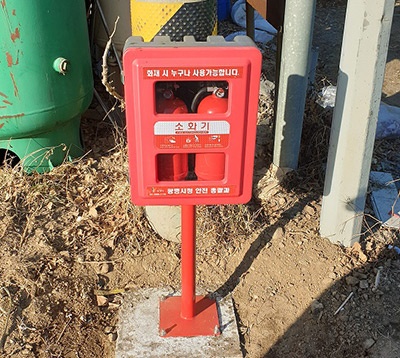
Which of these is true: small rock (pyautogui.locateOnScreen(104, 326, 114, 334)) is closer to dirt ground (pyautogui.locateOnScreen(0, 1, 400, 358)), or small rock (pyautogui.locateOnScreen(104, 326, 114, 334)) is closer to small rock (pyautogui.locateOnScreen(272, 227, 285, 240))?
dirt ground (pyautogui.locateOnScreen(0, 1, 400, 358))

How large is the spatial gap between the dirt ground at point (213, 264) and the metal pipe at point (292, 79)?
20 cm

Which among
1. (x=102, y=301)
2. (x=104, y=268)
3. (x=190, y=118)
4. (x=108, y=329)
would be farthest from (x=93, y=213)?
(x=190, y=118)

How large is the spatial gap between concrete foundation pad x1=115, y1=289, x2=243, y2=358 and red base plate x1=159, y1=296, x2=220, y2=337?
0.03 meters

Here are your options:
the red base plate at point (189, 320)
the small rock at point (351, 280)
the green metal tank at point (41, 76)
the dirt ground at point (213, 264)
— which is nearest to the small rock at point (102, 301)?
the dirt ground at point (213, 264)

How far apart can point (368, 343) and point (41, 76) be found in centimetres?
214

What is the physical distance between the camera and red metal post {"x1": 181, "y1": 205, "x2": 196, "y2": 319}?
2090 mm

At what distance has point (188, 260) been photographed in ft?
7.18

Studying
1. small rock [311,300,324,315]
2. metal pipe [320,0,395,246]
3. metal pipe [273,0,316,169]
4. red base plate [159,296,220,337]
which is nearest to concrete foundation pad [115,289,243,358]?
red base plate [159,296,220,337]

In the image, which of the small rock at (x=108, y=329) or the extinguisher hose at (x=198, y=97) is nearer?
the extinguisher hose at (x=198, y=97)

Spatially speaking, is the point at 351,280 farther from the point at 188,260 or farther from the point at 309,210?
the point at 188,260

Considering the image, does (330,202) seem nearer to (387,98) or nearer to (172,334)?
(172,334)

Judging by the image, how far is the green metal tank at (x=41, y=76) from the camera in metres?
2.79

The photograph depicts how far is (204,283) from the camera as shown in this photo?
8.59 ft

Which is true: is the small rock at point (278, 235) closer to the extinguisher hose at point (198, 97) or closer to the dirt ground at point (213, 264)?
the dirt ground at point (213, 264)
